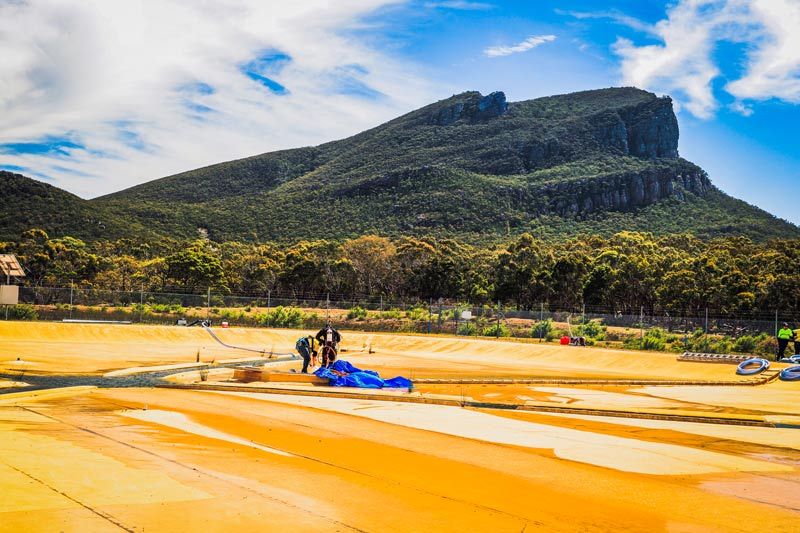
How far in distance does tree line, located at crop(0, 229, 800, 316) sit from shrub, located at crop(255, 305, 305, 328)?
13.9m

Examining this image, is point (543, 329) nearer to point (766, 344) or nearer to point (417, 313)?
point (417, 313)

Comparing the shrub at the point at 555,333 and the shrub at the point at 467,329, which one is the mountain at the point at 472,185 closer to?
the shrub at the point at 467,329

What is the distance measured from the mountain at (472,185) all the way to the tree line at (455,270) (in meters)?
29.2

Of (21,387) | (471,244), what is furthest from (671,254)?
(21,387)

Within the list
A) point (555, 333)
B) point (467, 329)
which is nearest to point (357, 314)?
point (467, 329)

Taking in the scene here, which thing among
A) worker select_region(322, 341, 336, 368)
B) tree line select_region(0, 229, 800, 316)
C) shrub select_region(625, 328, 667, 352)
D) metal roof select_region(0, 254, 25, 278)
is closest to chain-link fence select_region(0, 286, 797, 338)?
shrub select_region(625, 328, 667, 352)

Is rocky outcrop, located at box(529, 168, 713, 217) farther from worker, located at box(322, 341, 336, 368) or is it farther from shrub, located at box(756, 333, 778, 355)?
worker, located at box(322, 341, 336, 368)

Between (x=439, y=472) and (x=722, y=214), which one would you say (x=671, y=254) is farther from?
(x=439, y=472)

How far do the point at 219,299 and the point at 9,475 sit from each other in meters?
48.9

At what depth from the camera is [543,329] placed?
2028 inches

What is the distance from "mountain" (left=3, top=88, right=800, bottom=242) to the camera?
12144 cm

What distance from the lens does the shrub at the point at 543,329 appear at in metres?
50.8

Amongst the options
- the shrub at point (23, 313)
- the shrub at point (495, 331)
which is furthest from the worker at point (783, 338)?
the shrub at point (23, 313)

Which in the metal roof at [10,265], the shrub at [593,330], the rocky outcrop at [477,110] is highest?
the rocky outcrop at [477,110]
